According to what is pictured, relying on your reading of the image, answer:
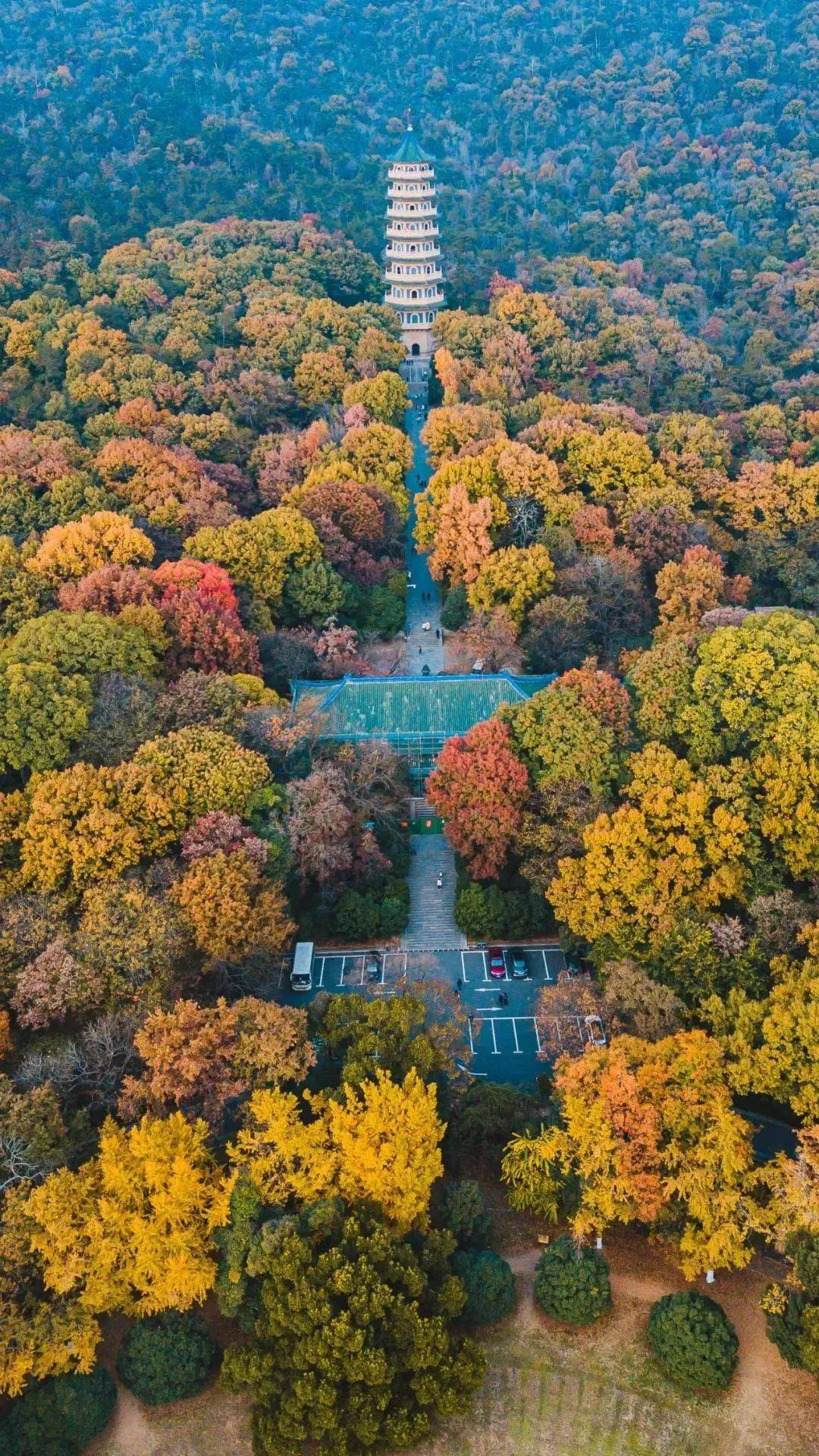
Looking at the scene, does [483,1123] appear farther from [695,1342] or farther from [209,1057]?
[209,1057]

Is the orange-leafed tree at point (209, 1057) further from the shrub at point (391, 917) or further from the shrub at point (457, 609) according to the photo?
the shrub at point (457, 609)

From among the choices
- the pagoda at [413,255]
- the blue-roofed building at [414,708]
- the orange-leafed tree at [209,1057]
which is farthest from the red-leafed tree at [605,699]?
the pagoda at [413,255]

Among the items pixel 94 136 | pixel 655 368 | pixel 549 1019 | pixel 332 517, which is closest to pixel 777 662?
pixel 549 1019

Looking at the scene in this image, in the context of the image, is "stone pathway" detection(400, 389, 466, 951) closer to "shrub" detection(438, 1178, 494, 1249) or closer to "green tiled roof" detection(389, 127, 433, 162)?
"shrub" detection(438, 1178, 494, 1249)

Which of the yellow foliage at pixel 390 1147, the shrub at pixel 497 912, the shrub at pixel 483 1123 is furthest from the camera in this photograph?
the shrub at pixel 497 912

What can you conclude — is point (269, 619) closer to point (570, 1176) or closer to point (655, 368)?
point (570, 1176)

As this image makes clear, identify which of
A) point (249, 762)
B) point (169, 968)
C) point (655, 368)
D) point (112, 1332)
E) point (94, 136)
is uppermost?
point (94, 136)

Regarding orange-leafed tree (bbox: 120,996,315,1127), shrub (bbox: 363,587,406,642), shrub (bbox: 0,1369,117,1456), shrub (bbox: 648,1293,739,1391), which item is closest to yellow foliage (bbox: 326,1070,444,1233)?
orange-leafed tree (bbox: 120,996,315,1127)
